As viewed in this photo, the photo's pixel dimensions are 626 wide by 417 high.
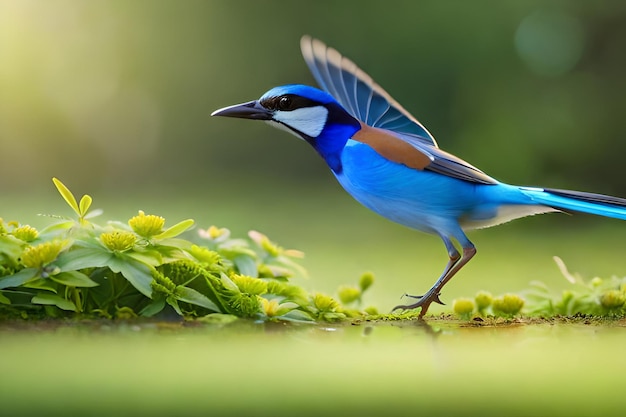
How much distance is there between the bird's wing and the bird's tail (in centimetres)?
51

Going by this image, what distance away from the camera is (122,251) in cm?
172

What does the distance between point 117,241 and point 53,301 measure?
0.18 metres

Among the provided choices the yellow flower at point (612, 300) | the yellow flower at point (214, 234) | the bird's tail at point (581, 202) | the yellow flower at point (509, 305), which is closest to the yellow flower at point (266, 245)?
the yellow flower at point (214, 234)

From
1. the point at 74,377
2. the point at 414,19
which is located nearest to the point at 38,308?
the point at 74,377

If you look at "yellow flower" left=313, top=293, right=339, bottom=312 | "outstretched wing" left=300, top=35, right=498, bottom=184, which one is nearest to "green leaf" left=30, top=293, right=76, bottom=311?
"yellow flower" left=313, top=293, right=339, bottom=312

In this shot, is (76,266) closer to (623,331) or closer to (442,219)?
(442,219)

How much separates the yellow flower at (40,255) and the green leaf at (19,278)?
0.01 m

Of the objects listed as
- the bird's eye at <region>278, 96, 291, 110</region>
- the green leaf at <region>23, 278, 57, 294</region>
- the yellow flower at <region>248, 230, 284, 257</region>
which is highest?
the bird's eye at <region>278, 96, 291, 110</region>

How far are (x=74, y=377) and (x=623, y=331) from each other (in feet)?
4.02

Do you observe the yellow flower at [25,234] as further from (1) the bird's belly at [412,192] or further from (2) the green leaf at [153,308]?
(1) the bird's belly at [412,192]

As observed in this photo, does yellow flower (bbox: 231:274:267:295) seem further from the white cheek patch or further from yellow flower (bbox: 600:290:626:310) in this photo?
yellow flower (bbox: 600:290:626:310)

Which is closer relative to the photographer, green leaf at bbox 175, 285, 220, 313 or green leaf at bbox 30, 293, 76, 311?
green leaf at bbox 30, 293, 76, 311

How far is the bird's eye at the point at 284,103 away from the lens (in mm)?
1984

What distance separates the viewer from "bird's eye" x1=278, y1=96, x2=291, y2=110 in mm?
1984
